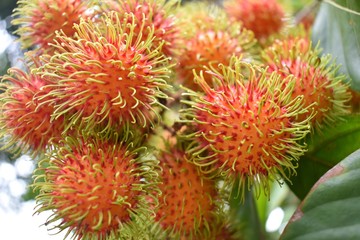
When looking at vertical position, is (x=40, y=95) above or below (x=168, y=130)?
above

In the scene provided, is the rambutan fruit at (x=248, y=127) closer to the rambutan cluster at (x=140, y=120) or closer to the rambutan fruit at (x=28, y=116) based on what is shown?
the rambutan cluster at (x=140, y=120)

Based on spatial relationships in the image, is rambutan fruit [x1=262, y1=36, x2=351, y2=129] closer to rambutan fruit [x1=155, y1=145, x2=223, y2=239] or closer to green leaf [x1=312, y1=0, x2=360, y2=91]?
green leaf [x1=312, y1=0, x2=360, y2=91]

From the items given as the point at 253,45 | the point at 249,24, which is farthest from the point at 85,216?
the point at 249,24

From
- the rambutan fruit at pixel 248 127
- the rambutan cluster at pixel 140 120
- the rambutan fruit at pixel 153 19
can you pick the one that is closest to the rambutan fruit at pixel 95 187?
the rambutan cluster at pixel 140 120

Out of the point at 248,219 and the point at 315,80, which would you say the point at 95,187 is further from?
the point at 248,219

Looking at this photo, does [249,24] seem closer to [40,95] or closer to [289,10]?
[289,10]

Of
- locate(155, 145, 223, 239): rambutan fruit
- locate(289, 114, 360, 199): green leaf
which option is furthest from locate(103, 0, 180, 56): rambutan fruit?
locate(289, 114, 360, 199): green leaf

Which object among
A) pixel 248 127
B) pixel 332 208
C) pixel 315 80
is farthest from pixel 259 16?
pixel 332 208
